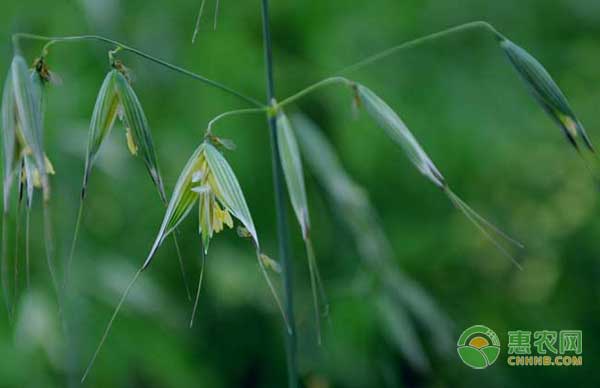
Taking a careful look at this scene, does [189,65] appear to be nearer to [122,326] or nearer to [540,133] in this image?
[122,326]

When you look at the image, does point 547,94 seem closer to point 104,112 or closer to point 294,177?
point 294,177

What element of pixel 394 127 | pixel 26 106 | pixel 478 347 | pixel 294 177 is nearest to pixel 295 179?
pixel 294 177

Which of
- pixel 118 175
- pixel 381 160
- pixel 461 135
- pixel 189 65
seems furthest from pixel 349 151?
pixel 118 175

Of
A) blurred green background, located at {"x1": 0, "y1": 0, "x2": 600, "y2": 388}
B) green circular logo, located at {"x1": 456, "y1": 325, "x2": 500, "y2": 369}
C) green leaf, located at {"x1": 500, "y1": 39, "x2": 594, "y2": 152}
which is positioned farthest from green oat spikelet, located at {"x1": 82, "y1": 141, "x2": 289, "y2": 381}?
blurred green background, located at {"x1": 0, "y1": 0, "x2": 600, "y2": 388}

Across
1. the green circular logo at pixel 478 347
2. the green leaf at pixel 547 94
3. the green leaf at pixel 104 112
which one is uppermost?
the green leaf at pixel 104 112

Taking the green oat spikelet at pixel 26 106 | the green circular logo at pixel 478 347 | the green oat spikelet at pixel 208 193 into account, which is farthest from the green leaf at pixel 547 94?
the green circular logo at pixel 478 347

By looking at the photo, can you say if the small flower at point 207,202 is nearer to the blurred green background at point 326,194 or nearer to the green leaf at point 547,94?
the green leaf at point 547,94
